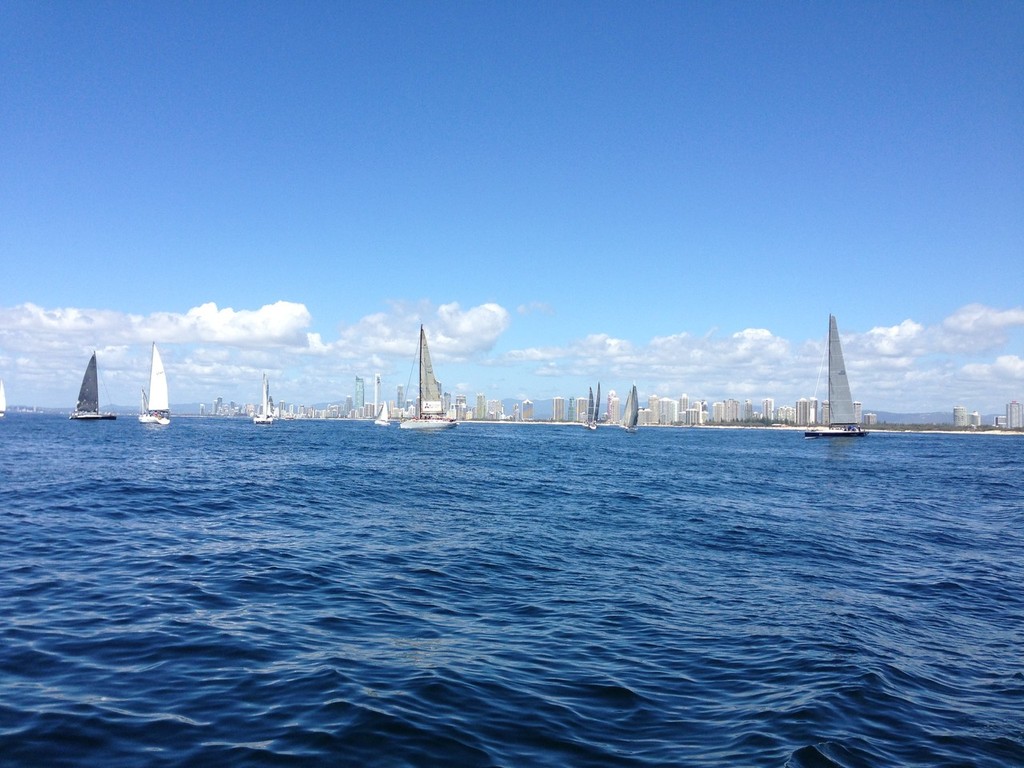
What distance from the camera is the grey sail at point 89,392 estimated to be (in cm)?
12512

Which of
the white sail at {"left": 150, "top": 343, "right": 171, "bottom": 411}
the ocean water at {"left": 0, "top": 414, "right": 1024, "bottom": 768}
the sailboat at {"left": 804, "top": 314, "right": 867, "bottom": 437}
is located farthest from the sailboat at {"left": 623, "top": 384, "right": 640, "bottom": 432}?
the ocean water at {"left": 0, "top": 414, "right": 1024, "bottom": 768}

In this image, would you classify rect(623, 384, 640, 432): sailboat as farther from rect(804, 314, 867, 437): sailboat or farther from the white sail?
the white sail

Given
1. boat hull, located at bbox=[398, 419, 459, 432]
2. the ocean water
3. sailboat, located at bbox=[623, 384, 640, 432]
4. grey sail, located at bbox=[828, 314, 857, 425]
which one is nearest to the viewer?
the ocean water

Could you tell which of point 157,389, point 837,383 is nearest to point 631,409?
point 837,383

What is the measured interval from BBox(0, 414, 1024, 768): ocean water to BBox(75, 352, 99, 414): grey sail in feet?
383

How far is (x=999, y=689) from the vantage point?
1019 cm

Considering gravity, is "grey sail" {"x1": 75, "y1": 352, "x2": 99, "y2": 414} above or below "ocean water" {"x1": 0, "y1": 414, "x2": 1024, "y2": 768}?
above

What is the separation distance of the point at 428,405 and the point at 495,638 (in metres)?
125

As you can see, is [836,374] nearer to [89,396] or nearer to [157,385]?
[157,385]

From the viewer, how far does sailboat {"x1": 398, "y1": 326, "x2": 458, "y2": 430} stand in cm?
12945

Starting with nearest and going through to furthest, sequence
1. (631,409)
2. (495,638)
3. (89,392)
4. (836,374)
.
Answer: (495,638)
(836,374)
(89,392)
(631,409)

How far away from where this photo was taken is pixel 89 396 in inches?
5138

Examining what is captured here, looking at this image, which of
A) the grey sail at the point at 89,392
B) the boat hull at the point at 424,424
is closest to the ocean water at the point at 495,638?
the boat hull at the point at 424,424

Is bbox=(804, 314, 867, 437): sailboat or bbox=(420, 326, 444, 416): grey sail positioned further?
bbox=(420, 326, 444, 416): grey sail
